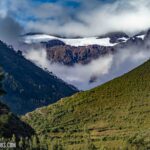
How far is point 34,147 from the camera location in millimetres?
166250

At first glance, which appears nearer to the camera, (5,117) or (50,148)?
(5,117)

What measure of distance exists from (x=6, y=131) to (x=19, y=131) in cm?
2440

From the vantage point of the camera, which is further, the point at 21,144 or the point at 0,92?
the point at 21,144

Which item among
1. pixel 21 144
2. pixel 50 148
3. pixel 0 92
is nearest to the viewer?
pixel 0 92

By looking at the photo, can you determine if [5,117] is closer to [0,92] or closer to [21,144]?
[21,144]

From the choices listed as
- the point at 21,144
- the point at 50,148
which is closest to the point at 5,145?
the point at 21,144

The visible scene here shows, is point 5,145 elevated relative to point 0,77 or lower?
lower

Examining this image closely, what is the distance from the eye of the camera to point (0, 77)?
124 meters

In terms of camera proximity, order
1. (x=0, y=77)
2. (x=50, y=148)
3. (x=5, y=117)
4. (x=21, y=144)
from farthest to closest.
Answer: (x=50, y=148) < (x=5, y=117) < (x=21, y=144) < (x=0, y=77)

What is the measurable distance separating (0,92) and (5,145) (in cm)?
1162

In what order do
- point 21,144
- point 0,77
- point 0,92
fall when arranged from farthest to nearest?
point 21,144, point 0,77, point 0,92

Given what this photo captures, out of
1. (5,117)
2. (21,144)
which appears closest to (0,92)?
(21,144)

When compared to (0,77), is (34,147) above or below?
below

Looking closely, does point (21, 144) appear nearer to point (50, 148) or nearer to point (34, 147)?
point (34, 147)
